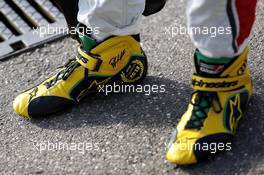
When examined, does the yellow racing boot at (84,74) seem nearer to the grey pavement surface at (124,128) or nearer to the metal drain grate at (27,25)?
the grey pavement surface at (124,128)

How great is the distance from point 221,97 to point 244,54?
154 millimetres

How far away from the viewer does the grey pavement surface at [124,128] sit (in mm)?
1791

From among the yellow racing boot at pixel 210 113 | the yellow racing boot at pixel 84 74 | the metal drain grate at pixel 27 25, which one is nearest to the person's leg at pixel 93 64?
the yellow racing boot at pixel 84 74

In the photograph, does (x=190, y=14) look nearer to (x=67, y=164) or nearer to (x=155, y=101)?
(x=155, y=101)

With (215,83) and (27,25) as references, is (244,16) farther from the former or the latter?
(27,25)

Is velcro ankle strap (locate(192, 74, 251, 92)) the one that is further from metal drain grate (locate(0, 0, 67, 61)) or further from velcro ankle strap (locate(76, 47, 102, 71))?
metal drain grate (locate(0, 0, 67, 61))

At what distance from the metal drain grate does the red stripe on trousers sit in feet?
3.58

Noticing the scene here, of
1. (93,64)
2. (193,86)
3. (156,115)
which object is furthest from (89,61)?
(193,86)

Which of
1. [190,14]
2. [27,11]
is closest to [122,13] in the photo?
[190,14]

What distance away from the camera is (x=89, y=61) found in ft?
6.67

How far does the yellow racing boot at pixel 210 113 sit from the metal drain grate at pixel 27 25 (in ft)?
3.22

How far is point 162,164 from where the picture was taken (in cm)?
178

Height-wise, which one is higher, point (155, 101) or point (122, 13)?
point (122, 13)

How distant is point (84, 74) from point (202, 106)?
482 millimetres
